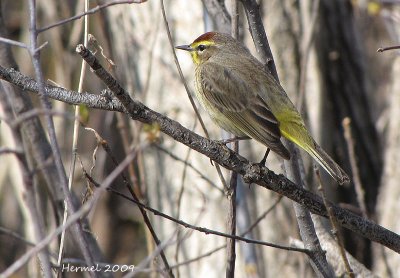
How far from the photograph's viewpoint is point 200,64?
5.07 metres

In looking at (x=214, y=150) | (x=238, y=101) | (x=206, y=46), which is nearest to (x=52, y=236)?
(x=214, y=150)

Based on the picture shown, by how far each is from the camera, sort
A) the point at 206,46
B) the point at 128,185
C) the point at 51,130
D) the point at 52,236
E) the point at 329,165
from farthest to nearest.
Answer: the point at 206,46, the point at 329,165, the point at 128,185, the point at 51,130, the point at 52,236

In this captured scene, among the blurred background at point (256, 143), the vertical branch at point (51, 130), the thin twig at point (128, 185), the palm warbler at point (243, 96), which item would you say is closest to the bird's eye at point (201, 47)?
the palm warbler at point (243, 96)

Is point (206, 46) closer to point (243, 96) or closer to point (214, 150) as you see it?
point (243, 96)

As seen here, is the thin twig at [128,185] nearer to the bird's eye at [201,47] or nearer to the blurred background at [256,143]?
the bird's eye at [201,47]

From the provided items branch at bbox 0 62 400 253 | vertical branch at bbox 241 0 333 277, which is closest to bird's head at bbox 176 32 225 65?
vertical branch at bbox 241 0 333 277

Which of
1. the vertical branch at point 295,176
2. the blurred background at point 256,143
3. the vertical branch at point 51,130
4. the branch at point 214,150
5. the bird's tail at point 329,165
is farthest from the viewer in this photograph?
the blurred background at point 256,143

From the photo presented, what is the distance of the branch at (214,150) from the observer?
285 centimetres

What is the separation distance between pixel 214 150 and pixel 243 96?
1666mm

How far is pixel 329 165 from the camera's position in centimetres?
388

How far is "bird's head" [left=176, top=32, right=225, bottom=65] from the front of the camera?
4.66 meters

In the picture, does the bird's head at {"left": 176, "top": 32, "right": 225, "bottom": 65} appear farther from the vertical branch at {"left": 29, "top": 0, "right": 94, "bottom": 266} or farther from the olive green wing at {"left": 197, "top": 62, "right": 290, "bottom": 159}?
the vertical branch at {"left": 29, "top": 0, "right": 94, "bottom": 266}

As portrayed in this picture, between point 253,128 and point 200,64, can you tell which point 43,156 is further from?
point 200,64


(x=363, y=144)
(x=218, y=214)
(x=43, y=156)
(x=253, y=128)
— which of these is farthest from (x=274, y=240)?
(x=43, y=156)
